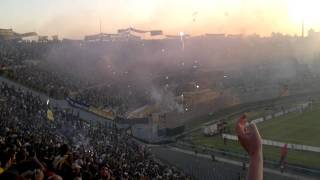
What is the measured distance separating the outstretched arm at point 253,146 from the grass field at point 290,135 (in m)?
25.2

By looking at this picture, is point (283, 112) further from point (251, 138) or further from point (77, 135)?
point (251, 138)

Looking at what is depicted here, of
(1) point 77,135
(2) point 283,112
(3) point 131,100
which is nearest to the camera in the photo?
(1) point 77,135

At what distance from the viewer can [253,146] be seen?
3.29 meters

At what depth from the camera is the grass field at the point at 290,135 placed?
29.7 metres

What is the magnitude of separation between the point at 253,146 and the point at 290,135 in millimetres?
33850

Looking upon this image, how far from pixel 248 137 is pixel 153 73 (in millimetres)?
64888

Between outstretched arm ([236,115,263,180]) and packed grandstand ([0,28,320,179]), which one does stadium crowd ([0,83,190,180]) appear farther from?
outstretched arm ([236,115,263,180])

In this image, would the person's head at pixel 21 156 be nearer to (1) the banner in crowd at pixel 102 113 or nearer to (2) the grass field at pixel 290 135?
(2) the grass field at pixel 290 135

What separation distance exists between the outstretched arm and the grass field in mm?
25213

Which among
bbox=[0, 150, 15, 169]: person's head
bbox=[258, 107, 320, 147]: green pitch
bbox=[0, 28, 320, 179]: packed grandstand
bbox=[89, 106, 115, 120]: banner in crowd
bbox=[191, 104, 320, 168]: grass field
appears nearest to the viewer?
bbox=[0, 150, 15, 169]: person's head

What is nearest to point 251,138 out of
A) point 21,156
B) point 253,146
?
point 253,146

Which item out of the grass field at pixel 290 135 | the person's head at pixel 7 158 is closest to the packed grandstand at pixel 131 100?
the person's head at pixel 7 158

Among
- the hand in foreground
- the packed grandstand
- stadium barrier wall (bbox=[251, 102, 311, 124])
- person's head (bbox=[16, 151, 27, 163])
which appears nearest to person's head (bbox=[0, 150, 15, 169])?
the packed grandstand

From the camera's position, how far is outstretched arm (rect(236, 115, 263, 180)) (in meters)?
3.24
